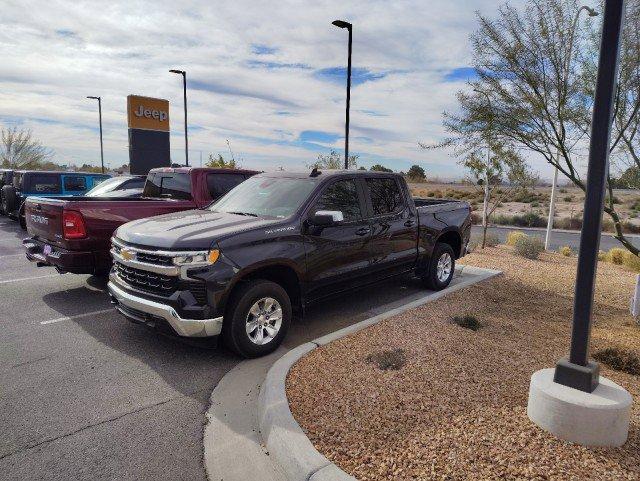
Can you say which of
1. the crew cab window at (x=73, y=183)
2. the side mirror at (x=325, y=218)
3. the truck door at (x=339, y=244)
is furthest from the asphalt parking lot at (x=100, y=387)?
the crew cab window at (x=73, y=183)

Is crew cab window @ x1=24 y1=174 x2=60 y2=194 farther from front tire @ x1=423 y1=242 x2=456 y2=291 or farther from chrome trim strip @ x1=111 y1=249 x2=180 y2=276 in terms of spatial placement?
front tire @ x1=423 y1=242 x2=456 y2=291

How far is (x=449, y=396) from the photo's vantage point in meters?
3.55

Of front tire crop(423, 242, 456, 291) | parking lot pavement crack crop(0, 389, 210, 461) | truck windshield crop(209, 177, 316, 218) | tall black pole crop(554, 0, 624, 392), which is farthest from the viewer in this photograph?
front tire crop(423, 242, 456, 291)

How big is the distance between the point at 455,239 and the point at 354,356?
420 cm

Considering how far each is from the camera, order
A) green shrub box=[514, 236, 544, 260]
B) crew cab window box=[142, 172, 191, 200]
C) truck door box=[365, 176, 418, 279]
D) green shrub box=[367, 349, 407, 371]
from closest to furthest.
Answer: green shrub box=[367, 349, 407, 371], truck door box=[365, 176, 418, 279], crew cab window box=[142, 172, 191, 200], green shrub box=[514, 236, 544, 260]

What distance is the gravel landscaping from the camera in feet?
9.02

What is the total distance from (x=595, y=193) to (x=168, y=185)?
6728 millimetres

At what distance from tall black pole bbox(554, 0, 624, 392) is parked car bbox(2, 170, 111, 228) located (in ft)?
47.7

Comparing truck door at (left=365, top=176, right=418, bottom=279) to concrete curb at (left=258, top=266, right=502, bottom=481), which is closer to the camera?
concrete curb at (left=258, top=266, right=502, bottom=481)

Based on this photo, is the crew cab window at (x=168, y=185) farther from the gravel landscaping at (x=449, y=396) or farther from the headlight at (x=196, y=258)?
the gravel landscaping at (x=449, y=396)

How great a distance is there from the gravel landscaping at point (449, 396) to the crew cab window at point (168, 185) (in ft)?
14.1

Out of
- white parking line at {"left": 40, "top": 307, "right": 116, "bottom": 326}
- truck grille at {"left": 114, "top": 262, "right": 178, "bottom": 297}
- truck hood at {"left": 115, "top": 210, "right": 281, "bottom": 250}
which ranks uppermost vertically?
truck hood at {"left": 115, "top": 210, "right": 281, "bottom": 250}

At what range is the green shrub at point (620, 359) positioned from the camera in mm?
4340

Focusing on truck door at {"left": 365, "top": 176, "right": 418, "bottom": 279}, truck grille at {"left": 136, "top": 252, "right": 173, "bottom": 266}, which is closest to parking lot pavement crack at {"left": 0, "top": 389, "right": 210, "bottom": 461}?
truck grille at {"left": 136, "top": 252, "right": 173, "bottom": 266}
